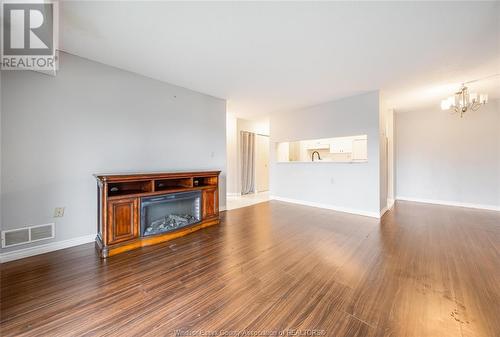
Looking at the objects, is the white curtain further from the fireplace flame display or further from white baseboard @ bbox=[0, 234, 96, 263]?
white baseboard @ bbox=[0, 234, 96, 263]

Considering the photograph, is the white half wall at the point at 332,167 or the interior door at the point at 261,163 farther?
the interior door at the point at 261,163

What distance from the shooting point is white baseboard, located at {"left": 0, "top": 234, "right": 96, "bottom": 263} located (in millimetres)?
2242

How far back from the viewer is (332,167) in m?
4.79

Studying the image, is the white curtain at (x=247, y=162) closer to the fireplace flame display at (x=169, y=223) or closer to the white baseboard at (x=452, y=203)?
the fireplace flame display at (x=169, y=223)

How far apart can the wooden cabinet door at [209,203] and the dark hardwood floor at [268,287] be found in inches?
20.6

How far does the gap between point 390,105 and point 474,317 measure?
513 centimetres

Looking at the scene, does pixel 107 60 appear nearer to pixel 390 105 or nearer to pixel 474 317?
pixel 474 317

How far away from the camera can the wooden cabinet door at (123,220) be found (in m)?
2.44

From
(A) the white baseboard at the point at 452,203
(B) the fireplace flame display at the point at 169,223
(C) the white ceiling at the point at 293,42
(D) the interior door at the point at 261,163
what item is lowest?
(A) the white baseboard at the point at 452,203

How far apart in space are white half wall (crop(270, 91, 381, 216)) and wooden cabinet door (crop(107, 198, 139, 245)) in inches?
163

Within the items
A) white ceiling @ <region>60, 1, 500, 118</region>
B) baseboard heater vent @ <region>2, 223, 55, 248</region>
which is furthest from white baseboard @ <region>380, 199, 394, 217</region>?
baseboard heater vent @ <region>2, 223, 55, 248</region>

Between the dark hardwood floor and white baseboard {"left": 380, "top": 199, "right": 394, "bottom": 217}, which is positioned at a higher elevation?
white baseboard {"left": 380, "top": 199, "right": 394, "bottom": 217}

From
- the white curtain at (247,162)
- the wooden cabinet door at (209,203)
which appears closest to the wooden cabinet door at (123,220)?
the wooden cabinet door at (209,203)

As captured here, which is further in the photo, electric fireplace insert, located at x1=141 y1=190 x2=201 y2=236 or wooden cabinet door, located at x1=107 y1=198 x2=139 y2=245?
electric fireplace insert, located at x1=141 y1=190 x2=201 y2=236
